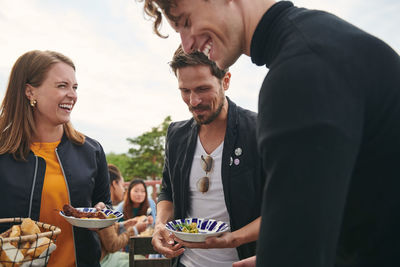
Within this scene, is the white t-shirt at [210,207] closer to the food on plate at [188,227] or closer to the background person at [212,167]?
the background person at [212,167]

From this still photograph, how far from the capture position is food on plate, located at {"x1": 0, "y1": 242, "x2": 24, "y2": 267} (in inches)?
49.2

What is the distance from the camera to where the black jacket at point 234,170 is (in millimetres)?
1818

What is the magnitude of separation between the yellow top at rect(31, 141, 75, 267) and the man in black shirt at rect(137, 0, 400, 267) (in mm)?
1804

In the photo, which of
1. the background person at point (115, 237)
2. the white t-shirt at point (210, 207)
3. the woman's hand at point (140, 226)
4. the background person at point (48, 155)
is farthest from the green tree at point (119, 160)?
the white t-shirt at point (210, 207)

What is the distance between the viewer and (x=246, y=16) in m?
0.85

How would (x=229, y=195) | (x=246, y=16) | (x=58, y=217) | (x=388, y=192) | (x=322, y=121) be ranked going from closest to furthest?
(x=322, y=121) → (x=388, y=192) → (x=246, y=16) → (x=229, y=195) → (x=58, y=217)

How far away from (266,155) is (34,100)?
2071 mm

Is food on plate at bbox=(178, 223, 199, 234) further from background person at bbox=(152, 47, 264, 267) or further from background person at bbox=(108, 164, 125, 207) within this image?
background person at bbox=(108, 164, 125, 207)

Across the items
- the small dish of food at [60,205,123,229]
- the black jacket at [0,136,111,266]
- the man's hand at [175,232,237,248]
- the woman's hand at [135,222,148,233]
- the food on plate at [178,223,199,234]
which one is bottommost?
the woman's hand at [135,222,148,233]

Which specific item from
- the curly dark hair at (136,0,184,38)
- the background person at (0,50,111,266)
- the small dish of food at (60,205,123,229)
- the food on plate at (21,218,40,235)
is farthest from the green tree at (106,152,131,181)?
the curly dark hair at (136,0,184,38)

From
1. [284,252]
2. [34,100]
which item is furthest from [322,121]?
[34,100]

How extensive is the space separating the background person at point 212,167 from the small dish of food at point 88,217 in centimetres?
36

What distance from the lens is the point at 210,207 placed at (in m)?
1.98

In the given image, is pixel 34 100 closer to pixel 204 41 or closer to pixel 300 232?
pixel 204 41
